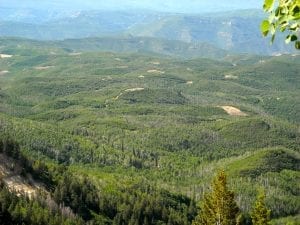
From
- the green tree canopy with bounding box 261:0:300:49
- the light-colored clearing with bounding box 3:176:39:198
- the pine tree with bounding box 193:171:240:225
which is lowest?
Answer: the light-colored clearing with bounding box 3:176:39:198

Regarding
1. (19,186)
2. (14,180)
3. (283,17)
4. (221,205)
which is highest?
(283,17)

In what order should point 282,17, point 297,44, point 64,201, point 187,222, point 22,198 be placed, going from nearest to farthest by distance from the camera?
1. point 282,17
2. point 297,44
3. point 22,198
4. point 64,201
5. point 187,222

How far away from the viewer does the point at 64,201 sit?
16012cm

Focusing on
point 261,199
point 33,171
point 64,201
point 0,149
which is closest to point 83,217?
point 64,201

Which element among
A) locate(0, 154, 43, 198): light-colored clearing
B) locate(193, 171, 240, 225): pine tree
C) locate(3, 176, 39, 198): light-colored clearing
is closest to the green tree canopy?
locate(193, 171, 240, 225): pine tree

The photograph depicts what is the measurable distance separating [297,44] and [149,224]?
17043 centimetres

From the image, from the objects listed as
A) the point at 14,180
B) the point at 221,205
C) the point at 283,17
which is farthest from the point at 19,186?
the point at 283,17

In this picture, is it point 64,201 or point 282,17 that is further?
point 64,201

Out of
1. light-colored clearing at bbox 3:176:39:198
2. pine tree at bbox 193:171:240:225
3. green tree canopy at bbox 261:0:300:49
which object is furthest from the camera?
light-colored clearing at bbox 3:176:39:198

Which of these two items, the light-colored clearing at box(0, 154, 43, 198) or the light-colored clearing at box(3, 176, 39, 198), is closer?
the light-colored clearing at box(3, 176, 39, 198)

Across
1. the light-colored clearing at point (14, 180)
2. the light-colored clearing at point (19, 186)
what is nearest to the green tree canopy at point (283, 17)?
the light-colored clearing at point (19, 186)

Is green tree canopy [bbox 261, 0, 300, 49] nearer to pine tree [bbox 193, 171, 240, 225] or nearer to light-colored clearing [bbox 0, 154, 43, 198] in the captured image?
pine tree [bbox 193, 171, 240, 225]

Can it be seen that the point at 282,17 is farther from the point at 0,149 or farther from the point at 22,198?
the point at 0,149

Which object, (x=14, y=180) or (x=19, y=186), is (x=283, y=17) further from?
(x=14, y=180)
